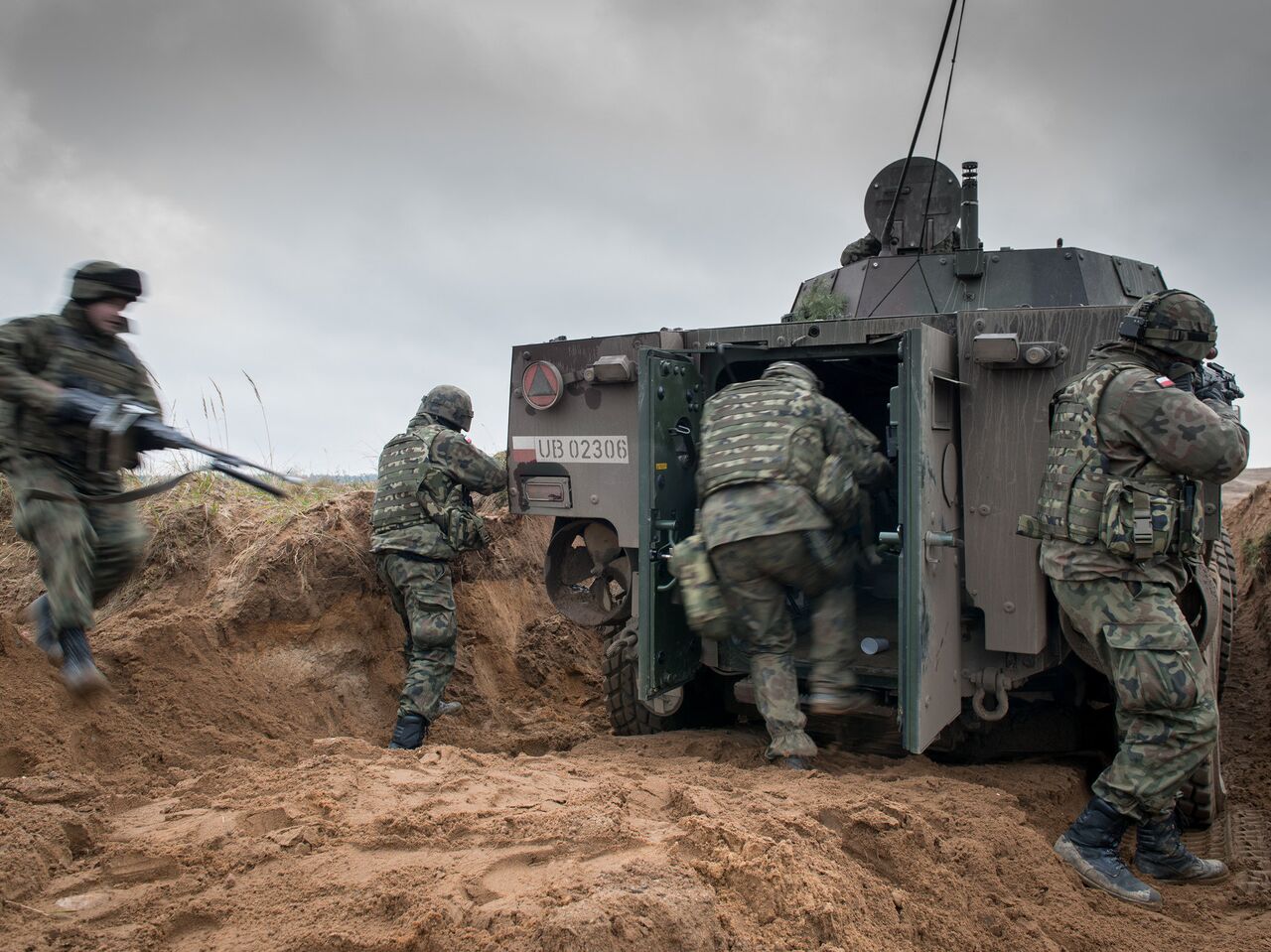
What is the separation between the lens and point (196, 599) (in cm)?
554

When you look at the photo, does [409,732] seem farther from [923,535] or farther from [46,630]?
[923,535]

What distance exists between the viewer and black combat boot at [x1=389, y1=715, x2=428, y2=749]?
4930 millimetres

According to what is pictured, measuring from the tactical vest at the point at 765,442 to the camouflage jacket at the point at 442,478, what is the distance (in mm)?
1708

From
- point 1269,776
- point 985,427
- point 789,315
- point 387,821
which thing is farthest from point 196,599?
point 1269,776

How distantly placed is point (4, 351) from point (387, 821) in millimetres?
1950

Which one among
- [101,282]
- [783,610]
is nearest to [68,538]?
[101,282]

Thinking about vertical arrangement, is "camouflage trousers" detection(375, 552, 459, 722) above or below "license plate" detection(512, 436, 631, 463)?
below

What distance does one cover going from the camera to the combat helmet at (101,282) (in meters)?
3.49

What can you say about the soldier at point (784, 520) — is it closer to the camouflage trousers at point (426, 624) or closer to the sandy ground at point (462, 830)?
the sandy ground at point (462, 830)

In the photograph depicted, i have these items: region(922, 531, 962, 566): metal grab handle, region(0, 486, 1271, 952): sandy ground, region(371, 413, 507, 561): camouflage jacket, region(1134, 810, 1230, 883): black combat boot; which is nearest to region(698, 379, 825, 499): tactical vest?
region(922, 531, 962, 566): metal grab handle

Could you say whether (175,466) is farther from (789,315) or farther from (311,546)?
(789,315)

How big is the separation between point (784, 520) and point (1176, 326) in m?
1.41

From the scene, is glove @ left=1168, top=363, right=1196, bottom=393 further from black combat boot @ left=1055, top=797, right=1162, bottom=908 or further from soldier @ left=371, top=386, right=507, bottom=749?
soldier @ left=371, top=386, right=507, bottom=749

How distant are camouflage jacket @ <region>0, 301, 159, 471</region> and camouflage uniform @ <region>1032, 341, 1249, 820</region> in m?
3.21
